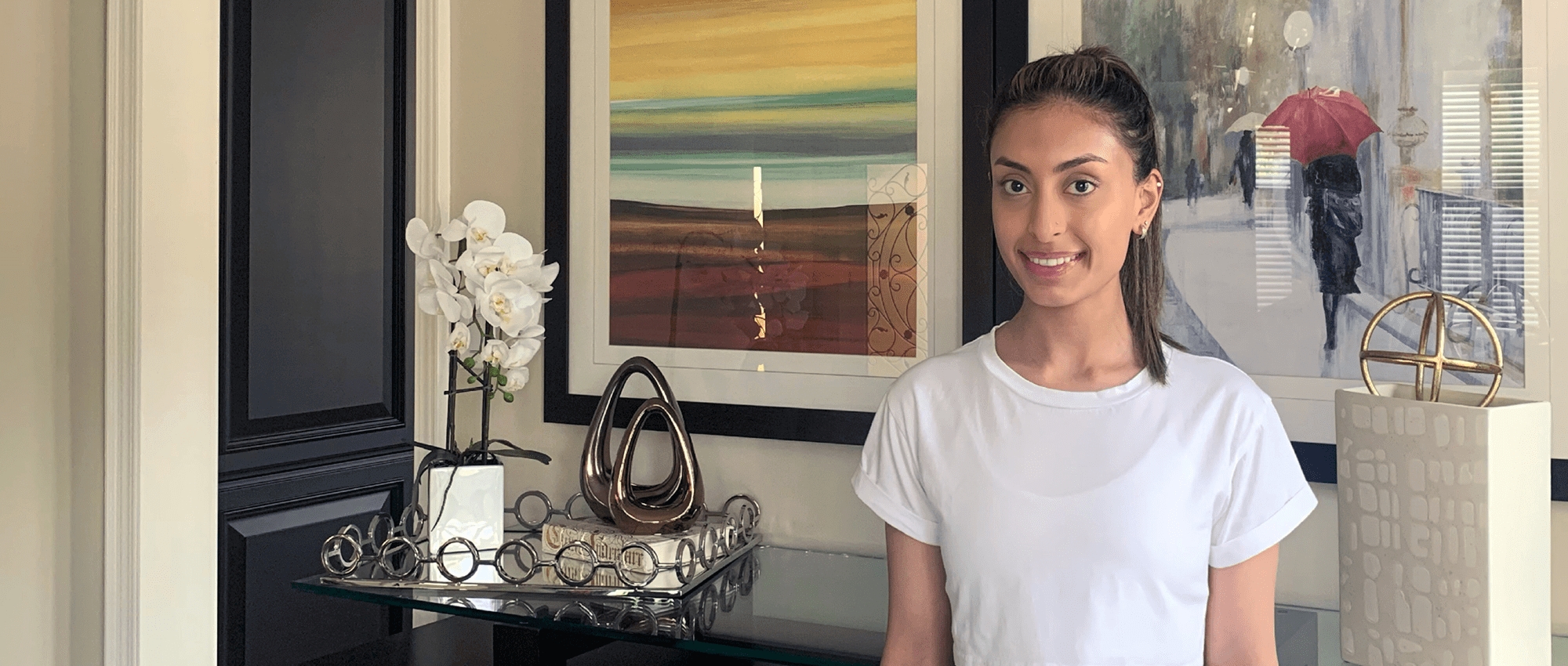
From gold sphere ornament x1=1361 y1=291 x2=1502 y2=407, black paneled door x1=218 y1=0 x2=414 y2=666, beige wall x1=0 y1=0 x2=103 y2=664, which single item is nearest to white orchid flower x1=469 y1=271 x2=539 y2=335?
black paneled door x1=218 y1=0 x2=414 y2=666

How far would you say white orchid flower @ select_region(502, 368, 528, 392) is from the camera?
169 centimetres

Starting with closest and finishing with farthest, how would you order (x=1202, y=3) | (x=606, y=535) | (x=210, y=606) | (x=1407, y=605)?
1. (x=1407, y=605)
2. (x=1202, y=3)
3. (x=606, y=535)
4. (x=210, y=606)

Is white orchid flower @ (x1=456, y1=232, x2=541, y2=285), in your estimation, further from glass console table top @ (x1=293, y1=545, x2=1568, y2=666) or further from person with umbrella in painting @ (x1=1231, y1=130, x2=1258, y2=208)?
person with umbrella in painting @ (x1=1231, y1=130, x2=1258, y2=208)

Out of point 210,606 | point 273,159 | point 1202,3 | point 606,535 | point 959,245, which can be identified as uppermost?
point 1202,3

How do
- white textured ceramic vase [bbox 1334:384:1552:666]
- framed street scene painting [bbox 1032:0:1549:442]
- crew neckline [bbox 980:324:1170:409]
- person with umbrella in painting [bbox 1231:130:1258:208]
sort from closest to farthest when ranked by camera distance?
1. white textured ceramic vase [bbox 1334:384:1552:666]
2. crew neckline [bbox 980:324:1170:409]
3. framed street scene painting [bbox 1032:0:1549:442]
4. person with umbrella in painting [bbox 1231:130:1258:208]

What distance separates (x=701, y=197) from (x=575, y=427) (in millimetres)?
435

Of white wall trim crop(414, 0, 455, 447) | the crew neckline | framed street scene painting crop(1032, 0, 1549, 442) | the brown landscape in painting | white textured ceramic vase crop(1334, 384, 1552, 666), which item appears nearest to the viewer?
white textured ceramic vase crop(1334, 384, 1552, 666)

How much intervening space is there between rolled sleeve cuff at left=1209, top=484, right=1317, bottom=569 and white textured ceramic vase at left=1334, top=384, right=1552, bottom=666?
0.25 ft

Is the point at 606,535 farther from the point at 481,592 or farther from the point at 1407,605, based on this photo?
the point at 1407,605

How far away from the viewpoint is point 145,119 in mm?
Result: 1637

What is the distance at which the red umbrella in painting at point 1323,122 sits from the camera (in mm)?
1413

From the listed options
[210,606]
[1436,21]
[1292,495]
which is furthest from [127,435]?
[1436,21]

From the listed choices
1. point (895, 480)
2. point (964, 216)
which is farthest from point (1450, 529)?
point (964, 216)

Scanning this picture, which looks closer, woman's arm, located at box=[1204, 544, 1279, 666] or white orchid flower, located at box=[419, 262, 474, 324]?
woman's arm, located at box=[1204, 544, 1279, 666]
